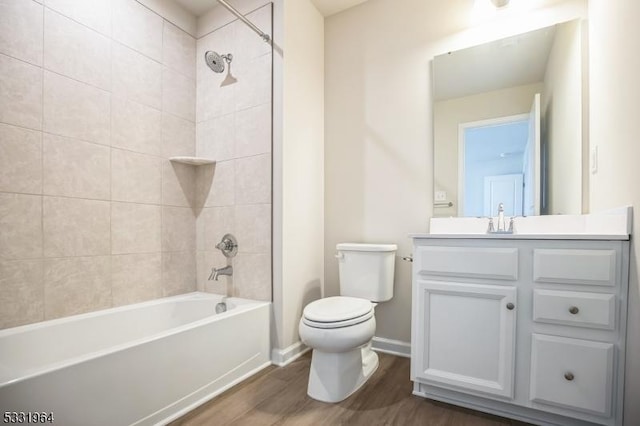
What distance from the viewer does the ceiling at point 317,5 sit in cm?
225

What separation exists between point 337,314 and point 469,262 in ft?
2.24

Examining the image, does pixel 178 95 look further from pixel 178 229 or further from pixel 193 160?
pixel 178 229

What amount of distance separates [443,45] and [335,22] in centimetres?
87

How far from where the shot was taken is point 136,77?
6.57 ft

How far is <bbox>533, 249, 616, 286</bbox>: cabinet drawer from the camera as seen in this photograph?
1.18 meters

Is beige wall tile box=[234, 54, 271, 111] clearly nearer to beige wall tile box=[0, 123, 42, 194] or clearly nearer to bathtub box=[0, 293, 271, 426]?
beige wall tile box=[0, 123, 42, 194]

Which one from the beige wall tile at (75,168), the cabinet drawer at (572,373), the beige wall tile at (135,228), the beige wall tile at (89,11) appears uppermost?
the beige wall tile at (89,11)

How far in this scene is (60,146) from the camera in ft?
5.35

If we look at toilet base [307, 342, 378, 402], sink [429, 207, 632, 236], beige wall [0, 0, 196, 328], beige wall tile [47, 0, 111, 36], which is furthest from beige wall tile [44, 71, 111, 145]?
sink [429, 207, 632, 236]

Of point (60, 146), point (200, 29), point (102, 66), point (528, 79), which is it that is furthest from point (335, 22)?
point (60, 146)

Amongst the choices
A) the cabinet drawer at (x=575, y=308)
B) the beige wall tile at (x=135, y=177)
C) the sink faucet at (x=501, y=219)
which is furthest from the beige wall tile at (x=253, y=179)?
the cabinet drawer at (x=575, y=308)

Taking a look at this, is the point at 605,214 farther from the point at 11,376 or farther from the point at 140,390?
the point at 11,376

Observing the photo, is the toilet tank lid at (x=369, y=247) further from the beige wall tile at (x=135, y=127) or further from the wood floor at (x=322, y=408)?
the beige wall tile at (x=135, y=127)

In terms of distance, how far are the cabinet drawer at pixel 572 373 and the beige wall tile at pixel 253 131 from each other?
5.88ft
